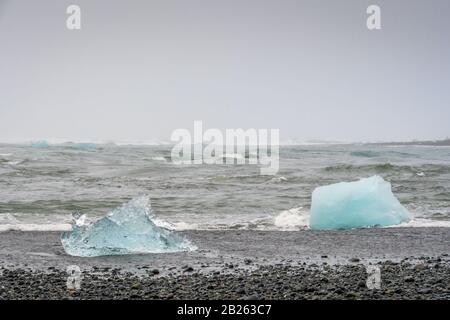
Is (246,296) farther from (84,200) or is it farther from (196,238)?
(84,200)

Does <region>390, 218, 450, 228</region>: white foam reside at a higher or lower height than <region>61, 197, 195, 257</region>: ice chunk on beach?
lower

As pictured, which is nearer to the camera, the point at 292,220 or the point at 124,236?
the point at 124,236

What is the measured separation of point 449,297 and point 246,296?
5.88 ft

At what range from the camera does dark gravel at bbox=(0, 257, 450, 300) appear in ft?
16.7

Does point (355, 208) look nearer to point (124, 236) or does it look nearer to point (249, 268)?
point (249, 268)

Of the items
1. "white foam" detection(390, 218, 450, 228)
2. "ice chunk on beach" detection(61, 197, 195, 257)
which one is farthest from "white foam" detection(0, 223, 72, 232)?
"white foam" detection(390, 218, 450, 228)

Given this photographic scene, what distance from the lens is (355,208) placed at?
1034 centimetres

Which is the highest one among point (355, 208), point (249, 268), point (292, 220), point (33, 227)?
point (355, 208)

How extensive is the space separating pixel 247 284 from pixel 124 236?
279 cm

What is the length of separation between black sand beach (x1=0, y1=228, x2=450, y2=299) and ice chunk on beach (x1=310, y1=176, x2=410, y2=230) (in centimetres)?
76

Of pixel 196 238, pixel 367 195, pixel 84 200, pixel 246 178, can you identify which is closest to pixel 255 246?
pixel 196 238

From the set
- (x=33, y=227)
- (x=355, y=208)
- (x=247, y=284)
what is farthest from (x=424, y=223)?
(x=33, y=227)

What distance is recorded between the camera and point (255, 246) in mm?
8164

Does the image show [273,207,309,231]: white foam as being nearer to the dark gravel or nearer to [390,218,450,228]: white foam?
[390,218,450,228]: white foam
